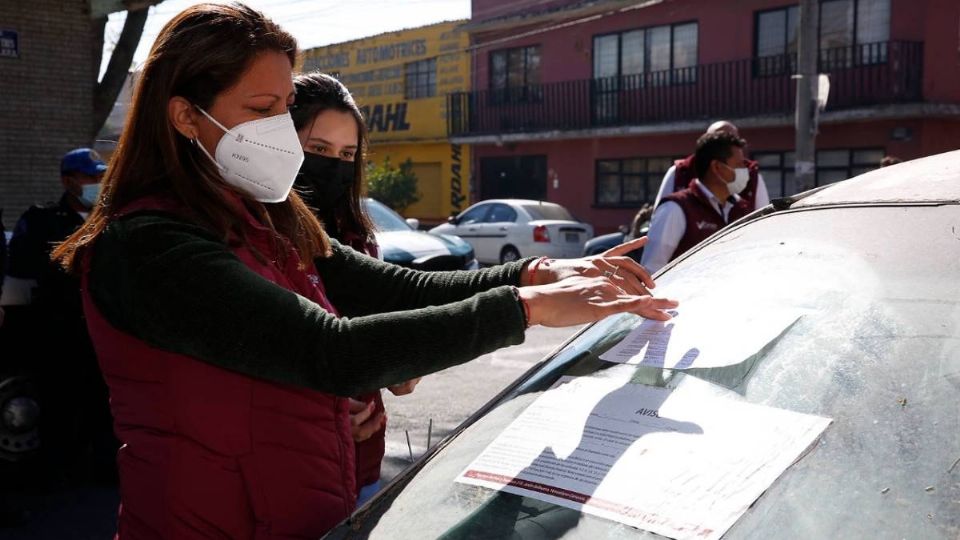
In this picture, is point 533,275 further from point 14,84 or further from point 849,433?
point 14,84

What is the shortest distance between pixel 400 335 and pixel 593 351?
0.51 meters

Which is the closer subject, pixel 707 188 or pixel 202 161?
pixel 202 161

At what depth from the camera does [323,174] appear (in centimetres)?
257

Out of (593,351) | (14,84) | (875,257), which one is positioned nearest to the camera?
(875,257)

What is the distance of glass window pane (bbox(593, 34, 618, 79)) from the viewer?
2409cm

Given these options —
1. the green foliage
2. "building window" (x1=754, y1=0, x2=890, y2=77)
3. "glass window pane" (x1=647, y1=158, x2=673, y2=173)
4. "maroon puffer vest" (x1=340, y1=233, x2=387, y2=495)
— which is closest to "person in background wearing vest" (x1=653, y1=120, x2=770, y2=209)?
"maroon puffer vest" (x1=340, y1=233, x2=387, y2=495)

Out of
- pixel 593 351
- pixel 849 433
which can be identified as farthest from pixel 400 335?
pixel 849 433

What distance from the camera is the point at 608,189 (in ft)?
79.9

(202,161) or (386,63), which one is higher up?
(386,63)

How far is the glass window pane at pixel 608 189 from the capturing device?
2409cm

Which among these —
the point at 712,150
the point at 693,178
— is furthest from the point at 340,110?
the point at 693,178

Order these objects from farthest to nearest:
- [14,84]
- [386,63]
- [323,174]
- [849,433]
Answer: [386,63]
[14,84]
[323,174]
[849,433]

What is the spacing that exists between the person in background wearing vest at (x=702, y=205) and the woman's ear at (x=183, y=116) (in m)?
2.78

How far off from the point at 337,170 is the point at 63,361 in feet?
11.0
